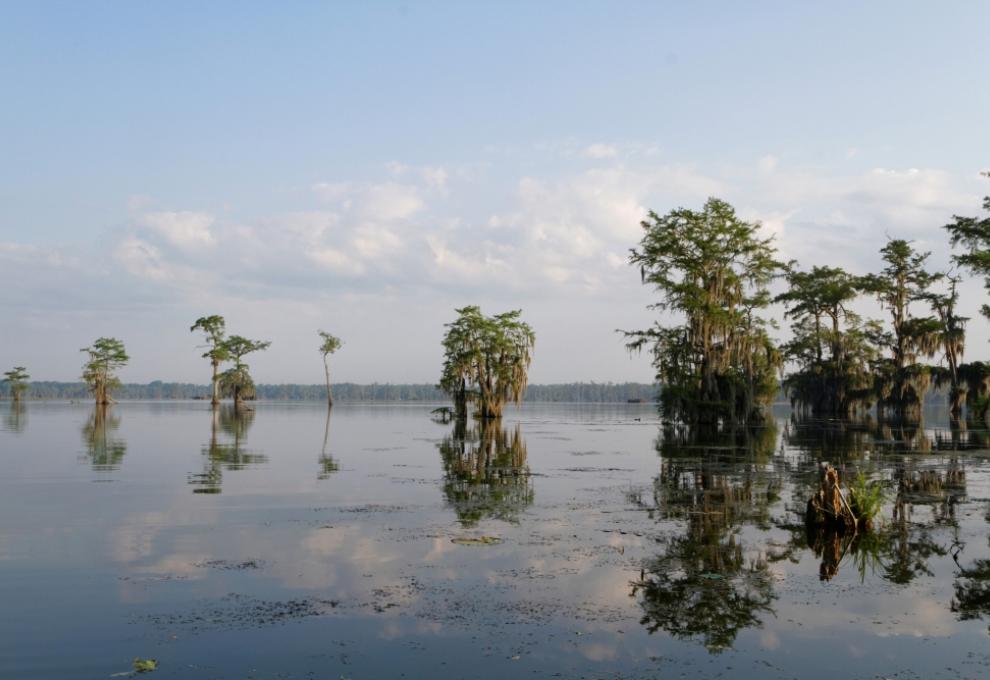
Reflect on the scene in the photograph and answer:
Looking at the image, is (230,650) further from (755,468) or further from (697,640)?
(755,468)

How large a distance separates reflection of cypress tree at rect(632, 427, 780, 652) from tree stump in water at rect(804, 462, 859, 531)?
0.83 m

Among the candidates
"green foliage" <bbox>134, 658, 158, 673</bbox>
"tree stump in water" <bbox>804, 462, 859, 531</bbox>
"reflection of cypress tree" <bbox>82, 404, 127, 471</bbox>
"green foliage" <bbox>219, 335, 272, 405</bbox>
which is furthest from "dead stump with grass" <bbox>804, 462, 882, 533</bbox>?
"green foliage" <bbox>219, 335, 272, 405</bbox>

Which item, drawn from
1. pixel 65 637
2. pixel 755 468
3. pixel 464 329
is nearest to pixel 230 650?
pixel 65 637

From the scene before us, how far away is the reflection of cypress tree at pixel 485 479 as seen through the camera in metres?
14.2

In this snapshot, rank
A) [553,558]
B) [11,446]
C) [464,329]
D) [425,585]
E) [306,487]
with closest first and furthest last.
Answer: [425,585] < [553,558] < [306,487] < [11,446] < [464,329]

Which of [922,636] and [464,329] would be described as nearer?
[922,636]

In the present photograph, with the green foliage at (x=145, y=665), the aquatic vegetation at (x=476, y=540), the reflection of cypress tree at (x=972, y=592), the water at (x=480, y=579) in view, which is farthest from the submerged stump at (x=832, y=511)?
the green foliage at (x=145, y=665)

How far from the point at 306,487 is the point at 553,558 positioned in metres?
8.84

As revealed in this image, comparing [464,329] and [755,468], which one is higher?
[464,329]

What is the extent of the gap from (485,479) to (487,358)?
3854cm

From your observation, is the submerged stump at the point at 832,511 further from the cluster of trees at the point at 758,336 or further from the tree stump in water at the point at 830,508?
the cluster of trees at the point at 758,336

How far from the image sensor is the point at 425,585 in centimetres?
874

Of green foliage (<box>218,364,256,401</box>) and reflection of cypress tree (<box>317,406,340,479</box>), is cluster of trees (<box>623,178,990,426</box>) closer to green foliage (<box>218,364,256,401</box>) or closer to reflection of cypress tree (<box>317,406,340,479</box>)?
reflection of cypress tree (<box>317,406,340,479</box>)

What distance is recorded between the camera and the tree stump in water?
468 inches
